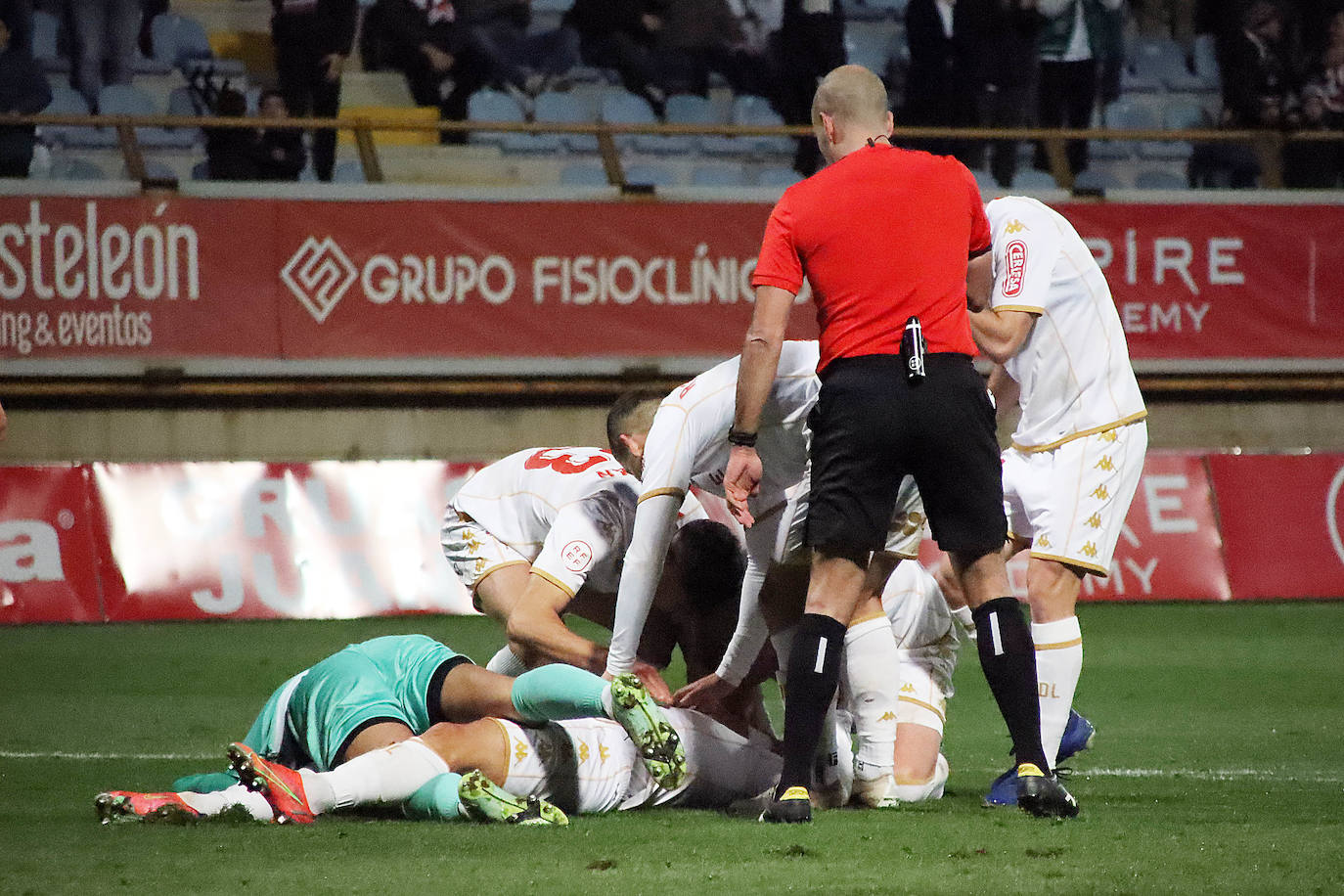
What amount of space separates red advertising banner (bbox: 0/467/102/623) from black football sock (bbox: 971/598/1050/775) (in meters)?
7.43

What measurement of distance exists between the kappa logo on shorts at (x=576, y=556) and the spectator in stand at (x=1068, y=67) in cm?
962

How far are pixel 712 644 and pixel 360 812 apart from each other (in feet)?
4.11

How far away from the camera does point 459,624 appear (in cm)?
1048

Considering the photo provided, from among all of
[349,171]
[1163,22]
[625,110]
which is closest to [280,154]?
[349,171]

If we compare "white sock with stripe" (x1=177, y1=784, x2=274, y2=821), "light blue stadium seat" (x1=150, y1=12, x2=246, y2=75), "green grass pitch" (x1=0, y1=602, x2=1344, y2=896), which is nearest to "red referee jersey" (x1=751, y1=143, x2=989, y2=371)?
"green grass pitch" (x1=0, y1=602, x2=1344, y2=896)

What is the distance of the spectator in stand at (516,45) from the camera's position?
46.5ft

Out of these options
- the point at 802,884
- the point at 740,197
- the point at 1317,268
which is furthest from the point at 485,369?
the point at 802,884

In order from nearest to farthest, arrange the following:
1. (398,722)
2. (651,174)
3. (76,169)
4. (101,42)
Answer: (398,722) < (76,169) < (101,42) < (651,174)

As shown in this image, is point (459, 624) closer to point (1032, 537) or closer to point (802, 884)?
point (1032, 537)

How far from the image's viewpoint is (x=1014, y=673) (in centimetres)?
463

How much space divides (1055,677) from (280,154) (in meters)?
8.90

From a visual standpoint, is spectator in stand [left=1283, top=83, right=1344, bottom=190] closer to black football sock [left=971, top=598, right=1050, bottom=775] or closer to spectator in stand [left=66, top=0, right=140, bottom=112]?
spectator in stand [left=66, top=0, right=140, bottom=112]

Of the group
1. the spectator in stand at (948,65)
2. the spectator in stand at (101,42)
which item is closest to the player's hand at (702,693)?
the spectator in stand at (948,65)

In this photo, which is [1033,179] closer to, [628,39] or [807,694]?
[628,39]
